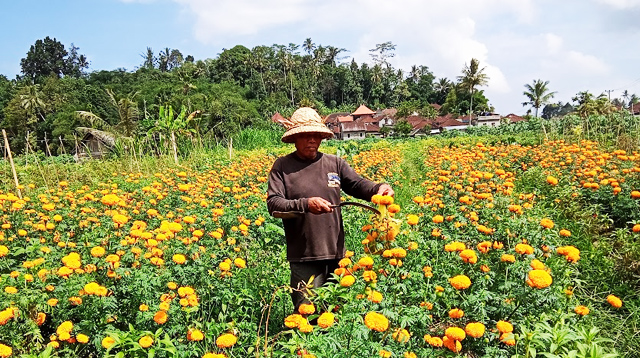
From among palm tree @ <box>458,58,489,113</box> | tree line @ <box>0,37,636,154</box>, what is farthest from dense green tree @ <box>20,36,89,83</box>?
palm tree @ <box>458,58,489,113</box>

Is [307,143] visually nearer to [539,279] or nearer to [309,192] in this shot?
[309,192]

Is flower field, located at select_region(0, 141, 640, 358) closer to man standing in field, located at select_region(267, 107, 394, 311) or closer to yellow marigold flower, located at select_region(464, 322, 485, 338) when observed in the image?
yellow marigold flower, located at select_region(464, 322, 485, 338)

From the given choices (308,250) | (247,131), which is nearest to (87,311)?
(308,250)

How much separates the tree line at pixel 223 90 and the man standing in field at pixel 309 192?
1513 cm

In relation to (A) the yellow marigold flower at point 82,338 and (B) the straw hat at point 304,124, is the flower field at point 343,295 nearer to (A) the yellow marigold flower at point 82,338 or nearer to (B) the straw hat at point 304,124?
(A) the yellow marigold flower at point 82,338

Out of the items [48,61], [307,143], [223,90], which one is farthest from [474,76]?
[48,61]

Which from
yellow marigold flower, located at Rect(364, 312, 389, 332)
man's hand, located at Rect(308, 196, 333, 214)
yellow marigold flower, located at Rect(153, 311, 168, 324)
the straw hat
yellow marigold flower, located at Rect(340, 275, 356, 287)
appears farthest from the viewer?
the straw hat

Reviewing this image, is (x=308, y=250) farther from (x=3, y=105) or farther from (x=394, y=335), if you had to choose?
(x=3, y=105)

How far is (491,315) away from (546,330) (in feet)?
0.85

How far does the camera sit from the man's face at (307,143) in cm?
245

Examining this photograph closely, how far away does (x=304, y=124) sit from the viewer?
2.42 m

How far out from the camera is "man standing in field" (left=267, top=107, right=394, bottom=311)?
243 centimetres

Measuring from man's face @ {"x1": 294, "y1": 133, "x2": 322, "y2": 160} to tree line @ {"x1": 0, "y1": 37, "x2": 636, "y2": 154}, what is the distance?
15.1m

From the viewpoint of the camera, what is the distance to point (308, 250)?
244 cm
